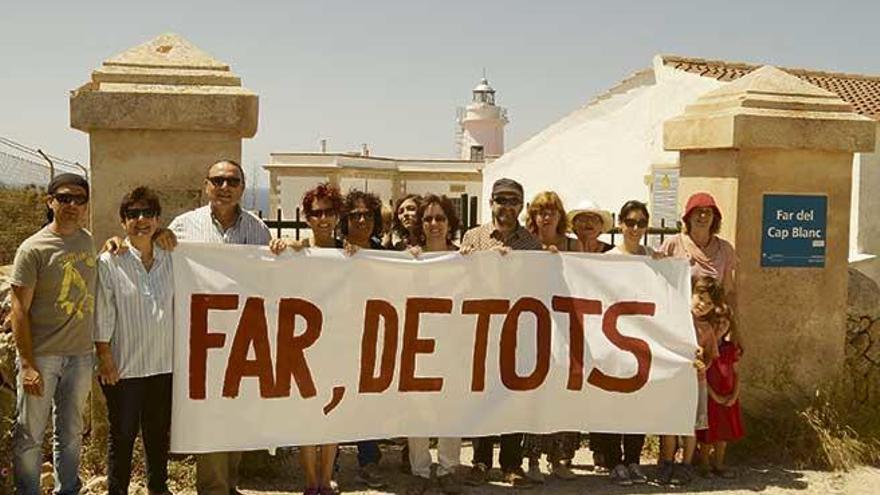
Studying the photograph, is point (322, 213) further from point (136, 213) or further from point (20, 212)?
point (20, 212)

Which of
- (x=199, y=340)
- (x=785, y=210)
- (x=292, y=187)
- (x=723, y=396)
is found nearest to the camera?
(x=199, y=340)

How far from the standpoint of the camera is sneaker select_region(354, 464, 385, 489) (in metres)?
5.11

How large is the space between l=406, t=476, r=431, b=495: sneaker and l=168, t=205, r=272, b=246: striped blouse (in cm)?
166

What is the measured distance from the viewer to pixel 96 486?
462 cm

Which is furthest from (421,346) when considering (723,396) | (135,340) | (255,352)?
(723,396)

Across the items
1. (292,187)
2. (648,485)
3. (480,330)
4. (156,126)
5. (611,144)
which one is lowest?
(648,485)

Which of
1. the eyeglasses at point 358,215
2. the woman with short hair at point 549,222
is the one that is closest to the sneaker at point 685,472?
the woman with short hair at point 549,222

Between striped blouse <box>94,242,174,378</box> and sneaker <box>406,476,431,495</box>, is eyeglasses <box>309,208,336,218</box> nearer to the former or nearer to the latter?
striped blouse <box>94,242,174,378</box>

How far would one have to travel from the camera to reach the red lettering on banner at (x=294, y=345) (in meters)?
4.70

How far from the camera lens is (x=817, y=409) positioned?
5801 mm

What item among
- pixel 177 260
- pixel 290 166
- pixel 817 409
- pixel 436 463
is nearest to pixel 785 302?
pixel 817 409

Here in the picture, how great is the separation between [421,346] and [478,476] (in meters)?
0.89

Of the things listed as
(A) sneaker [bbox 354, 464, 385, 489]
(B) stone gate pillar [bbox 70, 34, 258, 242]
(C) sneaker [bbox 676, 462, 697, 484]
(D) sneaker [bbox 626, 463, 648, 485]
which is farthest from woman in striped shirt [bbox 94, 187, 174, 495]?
(C) sneaker [bbox 676, 462, 697, 484]

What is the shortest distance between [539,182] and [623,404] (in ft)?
60.8
